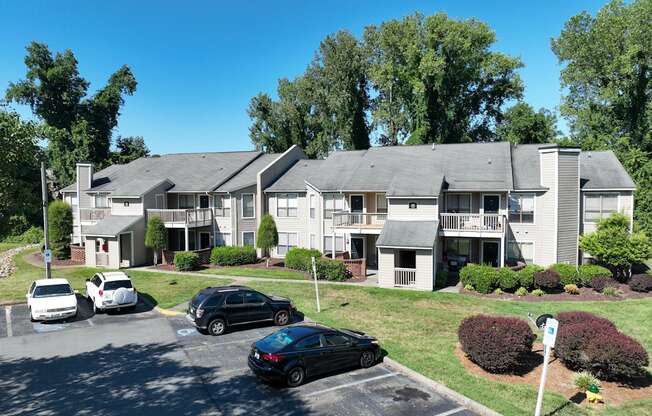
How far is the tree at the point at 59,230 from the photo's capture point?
36406 mm

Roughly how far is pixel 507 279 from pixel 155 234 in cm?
2397

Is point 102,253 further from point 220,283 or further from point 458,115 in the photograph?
point 458,115

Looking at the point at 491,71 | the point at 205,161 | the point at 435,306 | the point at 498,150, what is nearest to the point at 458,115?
the point at 491,71

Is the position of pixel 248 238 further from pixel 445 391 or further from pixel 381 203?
pixel 445 391

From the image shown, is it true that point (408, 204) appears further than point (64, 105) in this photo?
No

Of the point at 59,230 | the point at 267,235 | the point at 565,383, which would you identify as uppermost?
the point at 59,230

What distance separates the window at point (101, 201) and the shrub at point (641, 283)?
38426 millimetres

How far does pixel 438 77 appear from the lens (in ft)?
155

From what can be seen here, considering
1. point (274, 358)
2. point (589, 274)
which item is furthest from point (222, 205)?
point (589, 274)

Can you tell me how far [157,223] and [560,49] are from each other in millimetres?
44980

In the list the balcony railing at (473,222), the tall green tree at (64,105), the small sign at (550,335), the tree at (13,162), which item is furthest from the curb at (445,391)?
the tall green tree at (64,105)

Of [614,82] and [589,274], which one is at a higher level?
[614,82]

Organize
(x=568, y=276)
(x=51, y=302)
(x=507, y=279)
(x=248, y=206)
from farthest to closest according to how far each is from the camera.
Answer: (x=248, y=206) → (x=568, y=276) → (x=507, y=279) → (x=51, y=302)

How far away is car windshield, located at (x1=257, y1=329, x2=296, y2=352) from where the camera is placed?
12235 mm
